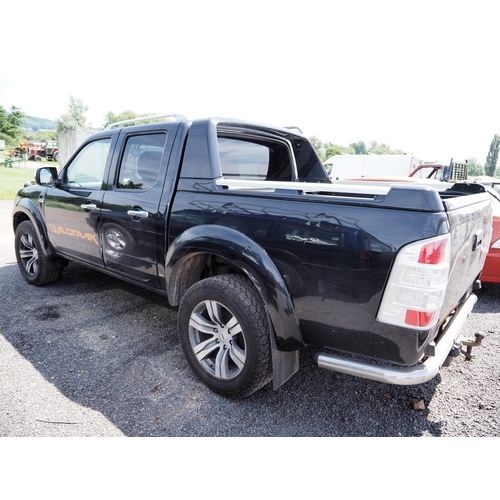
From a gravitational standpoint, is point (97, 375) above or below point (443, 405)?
above

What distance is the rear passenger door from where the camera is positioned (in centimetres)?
296

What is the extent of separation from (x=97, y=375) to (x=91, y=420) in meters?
0.52

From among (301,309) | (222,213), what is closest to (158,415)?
(301,309)

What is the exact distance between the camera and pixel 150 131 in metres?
3.18

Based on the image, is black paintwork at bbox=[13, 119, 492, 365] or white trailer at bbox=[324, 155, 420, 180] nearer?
black paintwork at bbox=[13, 119, 492, 365]

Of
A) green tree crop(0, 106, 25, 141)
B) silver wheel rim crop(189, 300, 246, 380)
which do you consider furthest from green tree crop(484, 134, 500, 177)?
green tree crop(0, 106, 25, 141)

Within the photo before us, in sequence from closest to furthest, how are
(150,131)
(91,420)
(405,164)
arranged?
1. (91,420)
2. (150,131)
3. (405,164)

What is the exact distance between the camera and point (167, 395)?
262 cm

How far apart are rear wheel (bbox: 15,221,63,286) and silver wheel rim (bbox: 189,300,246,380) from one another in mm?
2699

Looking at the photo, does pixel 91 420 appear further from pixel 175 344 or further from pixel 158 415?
pixel 175 344

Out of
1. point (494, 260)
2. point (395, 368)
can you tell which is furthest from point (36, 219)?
point (494, 260)

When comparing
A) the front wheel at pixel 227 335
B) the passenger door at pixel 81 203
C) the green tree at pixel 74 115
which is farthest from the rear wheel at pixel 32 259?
the green tree at pixel 74 115

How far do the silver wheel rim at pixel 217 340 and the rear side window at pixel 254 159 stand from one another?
1223 mm

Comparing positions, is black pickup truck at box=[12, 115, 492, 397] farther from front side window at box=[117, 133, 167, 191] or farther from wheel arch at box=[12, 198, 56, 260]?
wheel arch at box=[12, 198, 56, 260]
